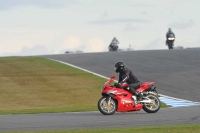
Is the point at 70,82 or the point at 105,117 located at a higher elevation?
the point at 70,82

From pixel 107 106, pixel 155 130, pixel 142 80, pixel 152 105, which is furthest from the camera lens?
pixel 142 80

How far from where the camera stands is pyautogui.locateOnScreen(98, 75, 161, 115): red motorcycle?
1828cm

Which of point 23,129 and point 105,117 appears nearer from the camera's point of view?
point 23,129

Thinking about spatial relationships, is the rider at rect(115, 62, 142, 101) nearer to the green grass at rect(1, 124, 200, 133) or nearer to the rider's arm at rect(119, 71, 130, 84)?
the rider's arm at rect(119, 71, 130, 84)

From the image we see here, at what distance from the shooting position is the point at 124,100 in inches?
727

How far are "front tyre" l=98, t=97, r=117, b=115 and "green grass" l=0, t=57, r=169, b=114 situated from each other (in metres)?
6.15

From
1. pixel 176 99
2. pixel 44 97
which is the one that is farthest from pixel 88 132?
pixel 44 97

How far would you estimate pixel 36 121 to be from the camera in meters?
16.2

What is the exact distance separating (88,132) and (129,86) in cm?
582

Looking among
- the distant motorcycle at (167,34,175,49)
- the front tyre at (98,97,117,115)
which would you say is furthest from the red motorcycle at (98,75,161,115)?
the distant motorcycle at (167,34,175,49)

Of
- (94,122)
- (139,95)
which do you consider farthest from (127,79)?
(94,122)

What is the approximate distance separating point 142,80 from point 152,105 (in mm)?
15636

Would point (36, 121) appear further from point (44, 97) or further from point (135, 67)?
point (135, 67)

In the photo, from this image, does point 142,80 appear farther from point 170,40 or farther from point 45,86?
point 170,40
